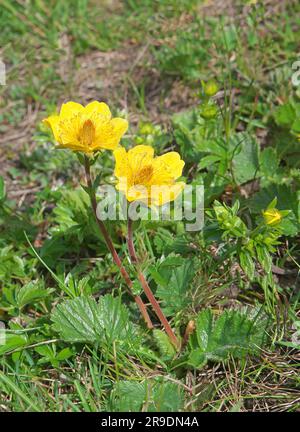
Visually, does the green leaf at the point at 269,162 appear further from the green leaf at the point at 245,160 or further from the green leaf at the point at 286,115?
the green leaf at the point at 286,115

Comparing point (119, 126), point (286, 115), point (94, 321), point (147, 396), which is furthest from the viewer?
point (286, 115)

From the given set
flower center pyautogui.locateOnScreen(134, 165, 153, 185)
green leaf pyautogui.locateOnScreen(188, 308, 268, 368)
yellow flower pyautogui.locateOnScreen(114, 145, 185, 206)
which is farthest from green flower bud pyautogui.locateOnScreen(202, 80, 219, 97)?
green leaf pyautogui.locateOnScreen(188, 308, 268, 368)

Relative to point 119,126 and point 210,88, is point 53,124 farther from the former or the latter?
point 210,88

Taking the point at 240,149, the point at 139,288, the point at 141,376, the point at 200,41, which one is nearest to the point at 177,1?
the point at 200,41

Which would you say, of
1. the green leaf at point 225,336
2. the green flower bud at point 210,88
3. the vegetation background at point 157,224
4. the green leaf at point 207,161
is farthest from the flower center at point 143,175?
the green flower bud at point 210,88

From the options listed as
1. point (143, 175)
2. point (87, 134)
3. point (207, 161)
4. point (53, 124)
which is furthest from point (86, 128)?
point (207, 161)

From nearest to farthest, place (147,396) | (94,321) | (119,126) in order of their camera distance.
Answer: (147,396) < (119,126) < (94,321)

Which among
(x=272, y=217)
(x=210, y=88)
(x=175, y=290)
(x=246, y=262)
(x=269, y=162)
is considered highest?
(x=210, y=88)
